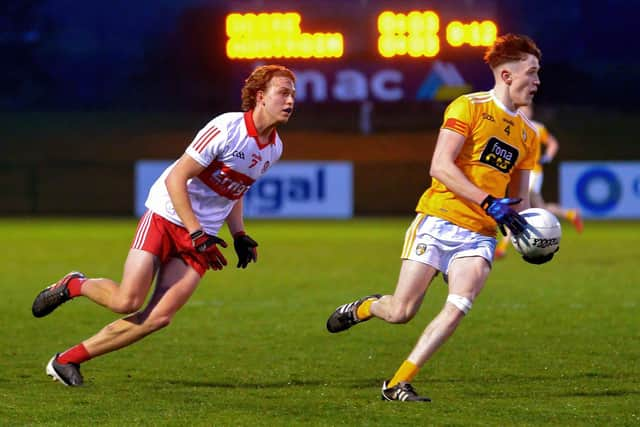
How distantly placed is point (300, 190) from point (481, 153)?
19.4 meters

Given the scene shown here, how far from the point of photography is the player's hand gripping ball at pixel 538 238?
7.20 metres

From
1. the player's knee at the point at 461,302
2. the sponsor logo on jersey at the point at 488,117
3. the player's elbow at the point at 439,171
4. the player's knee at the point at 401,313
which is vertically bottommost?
the player's knee at the point at 401,313

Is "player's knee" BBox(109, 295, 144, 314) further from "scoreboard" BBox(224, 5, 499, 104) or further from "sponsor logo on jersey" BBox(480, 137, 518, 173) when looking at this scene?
"scoreboard" BBox(224, 5, 499, 104)

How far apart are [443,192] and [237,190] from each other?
→ 1.22 m

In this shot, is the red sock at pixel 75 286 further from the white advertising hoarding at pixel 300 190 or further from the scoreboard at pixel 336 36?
the scoreboard at pixel 336 36

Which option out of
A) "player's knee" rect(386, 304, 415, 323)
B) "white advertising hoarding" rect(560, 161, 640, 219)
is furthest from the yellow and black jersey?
"white advertising hoarding" rect(560, 161, 640, 219)

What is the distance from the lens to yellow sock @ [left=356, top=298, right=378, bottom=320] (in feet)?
25.8

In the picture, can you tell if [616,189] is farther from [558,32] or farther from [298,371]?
[558,32]

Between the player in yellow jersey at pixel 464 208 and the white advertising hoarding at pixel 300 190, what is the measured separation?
18652mm

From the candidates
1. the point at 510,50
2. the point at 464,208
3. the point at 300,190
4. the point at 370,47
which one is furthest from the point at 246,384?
the point at 370,47

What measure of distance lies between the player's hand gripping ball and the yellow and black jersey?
241mm

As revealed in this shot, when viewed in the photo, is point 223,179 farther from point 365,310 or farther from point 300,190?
point 300,190

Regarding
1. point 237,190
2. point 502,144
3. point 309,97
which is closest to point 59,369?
point 237,190

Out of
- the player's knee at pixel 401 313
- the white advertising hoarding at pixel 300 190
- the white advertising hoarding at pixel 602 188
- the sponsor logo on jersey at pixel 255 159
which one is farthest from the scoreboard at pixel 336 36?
the player's knee at pixel 401 313
